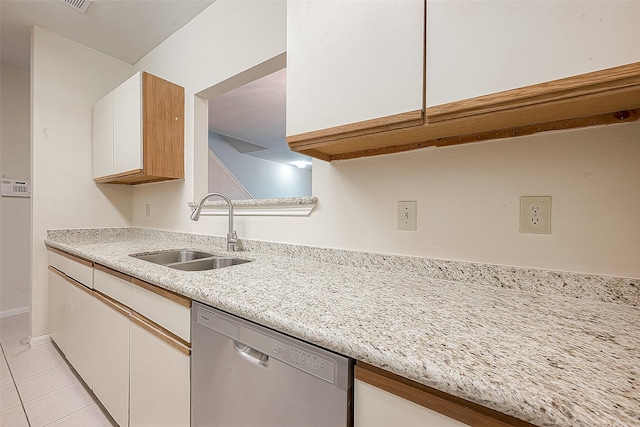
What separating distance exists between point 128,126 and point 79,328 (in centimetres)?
132

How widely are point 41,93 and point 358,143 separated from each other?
257 cm

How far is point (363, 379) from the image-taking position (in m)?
0.54

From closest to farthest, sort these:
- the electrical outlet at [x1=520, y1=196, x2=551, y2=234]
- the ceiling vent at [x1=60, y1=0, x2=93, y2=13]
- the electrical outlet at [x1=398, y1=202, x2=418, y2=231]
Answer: the electrical outlet at [x1=520, y1=196, x2=551, y2=234]
the electrical outlet at [x1=398, y1=202, x2=418, y2=231]
the ceiling vent at [x1=60, y1=0, x2=93, y2=13]

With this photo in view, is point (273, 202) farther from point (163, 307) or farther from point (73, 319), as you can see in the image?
point (73, 319)

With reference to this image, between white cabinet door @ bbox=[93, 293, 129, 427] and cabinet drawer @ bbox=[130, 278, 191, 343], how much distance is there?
0.17 meters

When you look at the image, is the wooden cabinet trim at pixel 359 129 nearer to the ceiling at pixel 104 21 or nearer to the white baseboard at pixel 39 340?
the ceiling at pixel 104 21

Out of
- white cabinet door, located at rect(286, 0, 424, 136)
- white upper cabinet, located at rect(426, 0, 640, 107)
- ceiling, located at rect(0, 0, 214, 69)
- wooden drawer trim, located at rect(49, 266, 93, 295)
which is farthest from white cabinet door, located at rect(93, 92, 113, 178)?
white upper cabinet, located at rect(426, 0, 640, 107)

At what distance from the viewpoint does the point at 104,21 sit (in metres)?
1.99

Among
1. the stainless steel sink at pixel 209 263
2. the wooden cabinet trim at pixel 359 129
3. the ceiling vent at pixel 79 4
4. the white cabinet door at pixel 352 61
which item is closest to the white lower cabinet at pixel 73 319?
the stainless steel sink at pixel 209 263

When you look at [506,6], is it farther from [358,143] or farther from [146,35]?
[146,35]

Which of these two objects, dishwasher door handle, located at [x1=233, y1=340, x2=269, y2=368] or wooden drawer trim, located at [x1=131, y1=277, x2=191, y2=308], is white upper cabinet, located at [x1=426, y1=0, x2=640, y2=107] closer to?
dishwasher door handle, located at [x1=233, y1=340, x2=269, y2=368]

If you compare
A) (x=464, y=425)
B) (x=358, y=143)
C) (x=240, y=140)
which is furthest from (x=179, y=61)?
(x=240, y=140)

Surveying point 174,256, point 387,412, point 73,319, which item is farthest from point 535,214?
point 73,319

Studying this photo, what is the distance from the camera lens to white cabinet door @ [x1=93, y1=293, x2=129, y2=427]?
120cm
